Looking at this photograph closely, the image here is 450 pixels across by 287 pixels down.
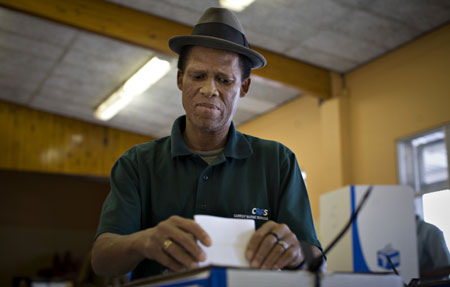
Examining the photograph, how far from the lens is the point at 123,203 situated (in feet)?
5.31

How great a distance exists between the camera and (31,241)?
12953mm

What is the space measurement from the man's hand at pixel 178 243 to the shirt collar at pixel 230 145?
56cm

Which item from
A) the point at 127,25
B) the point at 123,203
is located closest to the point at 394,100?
the point at 127,25

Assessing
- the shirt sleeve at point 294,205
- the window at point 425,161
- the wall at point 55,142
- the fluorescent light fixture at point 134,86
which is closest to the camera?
the shirt sleeve at point 294,205

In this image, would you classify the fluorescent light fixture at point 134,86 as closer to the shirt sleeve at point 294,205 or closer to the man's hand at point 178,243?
the shirt sleeve at point 294,205

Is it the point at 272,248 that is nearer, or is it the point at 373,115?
the point at 272,248

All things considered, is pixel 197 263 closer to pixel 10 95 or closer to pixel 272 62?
pixel 272 62

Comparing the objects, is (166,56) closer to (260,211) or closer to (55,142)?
(55,142)

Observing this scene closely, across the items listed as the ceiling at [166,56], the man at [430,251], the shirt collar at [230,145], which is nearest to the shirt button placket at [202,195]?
the shirt collar at [230,145]

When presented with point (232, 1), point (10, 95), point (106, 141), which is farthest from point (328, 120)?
point (10, 95)

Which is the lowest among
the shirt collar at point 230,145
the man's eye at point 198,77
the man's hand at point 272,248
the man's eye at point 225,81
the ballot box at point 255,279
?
the ballot box at point 255,279

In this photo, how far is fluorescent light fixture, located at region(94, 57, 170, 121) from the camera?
8.31 meters

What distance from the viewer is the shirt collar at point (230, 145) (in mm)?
1772

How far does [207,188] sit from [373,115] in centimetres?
627
